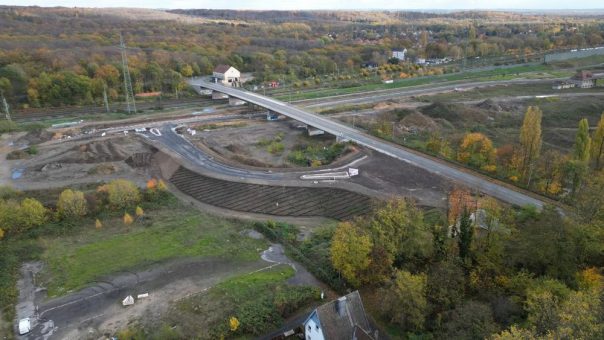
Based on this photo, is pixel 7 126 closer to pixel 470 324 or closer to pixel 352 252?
pixel 352 252

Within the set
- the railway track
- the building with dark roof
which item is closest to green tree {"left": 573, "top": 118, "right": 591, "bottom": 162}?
the building with dark roof

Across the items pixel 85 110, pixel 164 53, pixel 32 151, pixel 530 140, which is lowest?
pixel 32 151

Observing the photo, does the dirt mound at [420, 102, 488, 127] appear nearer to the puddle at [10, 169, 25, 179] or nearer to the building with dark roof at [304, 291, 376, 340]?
the building with dark roof at [304, 291, 376, 340]

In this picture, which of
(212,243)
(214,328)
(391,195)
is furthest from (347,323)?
(391,195)

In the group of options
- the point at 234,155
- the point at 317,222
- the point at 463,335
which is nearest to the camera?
the point at 463,335

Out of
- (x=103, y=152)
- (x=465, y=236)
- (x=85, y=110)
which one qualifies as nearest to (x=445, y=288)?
(x=465, y=236)

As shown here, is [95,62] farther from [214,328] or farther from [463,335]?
[463,335]
